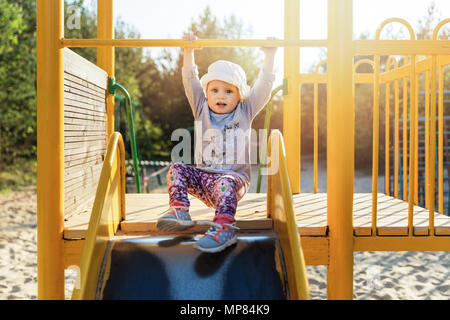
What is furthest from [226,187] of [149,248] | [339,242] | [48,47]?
[48,47]

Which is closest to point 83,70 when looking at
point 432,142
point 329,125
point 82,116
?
point 82,116

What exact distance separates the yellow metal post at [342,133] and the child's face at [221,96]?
63 centimetres

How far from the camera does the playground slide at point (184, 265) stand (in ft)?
6.38

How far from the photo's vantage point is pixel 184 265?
6.77 feet

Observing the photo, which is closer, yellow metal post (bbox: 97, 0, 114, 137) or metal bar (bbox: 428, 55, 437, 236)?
metal bar (bbox: 428, 55, 437, 236)

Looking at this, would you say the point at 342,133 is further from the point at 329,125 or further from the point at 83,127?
the point at 83,127

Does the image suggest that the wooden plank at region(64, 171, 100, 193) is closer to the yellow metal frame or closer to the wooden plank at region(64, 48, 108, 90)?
the yellow metal frame

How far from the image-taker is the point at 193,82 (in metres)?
2.68

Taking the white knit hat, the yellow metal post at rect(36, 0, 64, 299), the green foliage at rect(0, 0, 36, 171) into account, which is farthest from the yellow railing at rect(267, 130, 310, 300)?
the green foliage at rect(0, 0, 36, 171)

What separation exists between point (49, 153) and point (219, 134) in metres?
0.95

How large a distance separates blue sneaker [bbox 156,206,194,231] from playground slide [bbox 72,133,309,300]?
0.28ft

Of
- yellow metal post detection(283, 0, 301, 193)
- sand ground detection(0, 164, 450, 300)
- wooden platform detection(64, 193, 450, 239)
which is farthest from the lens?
sand ground detection(0, 164, 450, 300)

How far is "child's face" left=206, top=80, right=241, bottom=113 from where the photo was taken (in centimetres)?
261
